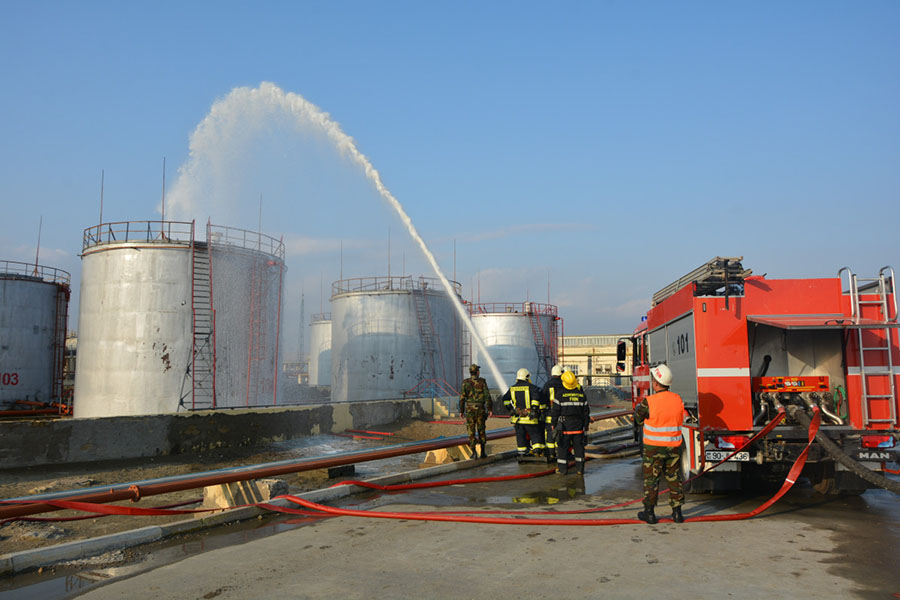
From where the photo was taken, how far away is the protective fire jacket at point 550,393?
11.0m

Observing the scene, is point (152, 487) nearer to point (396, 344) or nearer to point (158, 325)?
point (158, 325)

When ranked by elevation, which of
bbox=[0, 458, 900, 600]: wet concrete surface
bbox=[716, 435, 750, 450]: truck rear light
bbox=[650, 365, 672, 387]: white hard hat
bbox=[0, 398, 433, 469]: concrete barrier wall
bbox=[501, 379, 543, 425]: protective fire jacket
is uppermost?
bbox=[650, 365, 672, 387]: white hard hat

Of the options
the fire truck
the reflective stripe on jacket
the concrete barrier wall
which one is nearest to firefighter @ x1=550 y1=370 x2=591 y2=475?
the reflective stripe on jacket

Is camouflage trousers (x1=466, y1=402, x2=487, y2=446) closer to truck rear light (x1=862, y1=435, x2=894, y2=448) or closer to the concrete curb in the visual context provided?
the concrete curb

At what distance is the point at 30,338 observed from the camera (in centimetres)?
2441

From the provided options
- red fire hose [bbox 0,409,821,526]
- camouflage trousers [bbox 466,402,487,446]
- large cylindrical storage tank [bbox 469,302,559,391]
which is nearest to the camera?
red fire hose [bbox 0,409,821,526]

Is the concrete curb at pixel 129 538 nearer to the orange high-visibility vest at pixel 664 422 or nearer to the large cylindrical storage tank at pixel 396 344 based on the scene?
the orange high-visibility vest at pixel 664 422

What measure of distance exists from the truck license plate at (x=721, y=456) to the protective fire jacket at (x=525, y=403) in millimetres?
4154

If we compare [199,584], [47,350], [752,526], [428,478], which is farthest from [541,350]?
[199,584]

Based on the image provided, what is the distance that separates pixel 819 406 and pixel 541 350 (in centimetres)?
3036

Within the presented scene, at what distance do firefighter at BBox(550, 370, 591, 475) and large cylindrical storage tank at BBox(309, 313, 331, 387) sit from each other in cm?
4316

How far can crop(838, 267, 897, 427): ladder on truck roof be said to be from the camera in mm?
7984

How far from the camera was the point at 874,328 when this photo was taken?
796cm

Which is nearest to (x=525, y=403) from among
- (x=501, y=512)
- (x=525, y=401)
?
(x=525, y=401)
